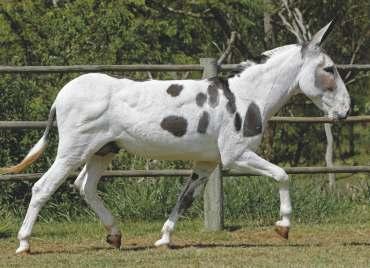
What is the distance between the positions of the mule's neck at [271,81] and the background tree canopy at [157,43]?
3333 millimetres

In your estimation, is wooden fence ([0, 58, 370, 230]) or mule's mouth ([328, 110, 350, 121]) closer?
mule's mouth ([328, 110, 350, 121])

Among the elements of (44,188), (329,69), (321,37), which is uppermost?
(321,37)

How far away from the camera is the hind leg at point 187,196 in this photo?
917 cm

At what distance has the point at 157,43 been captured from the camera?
17969mm

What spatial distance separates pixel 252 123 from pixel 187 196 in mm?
917

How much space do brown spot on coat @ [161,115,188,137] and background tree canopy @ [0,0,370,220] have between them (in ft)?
10.5

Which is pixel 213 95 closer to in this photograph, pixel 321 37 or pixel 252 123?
pixel 252 123

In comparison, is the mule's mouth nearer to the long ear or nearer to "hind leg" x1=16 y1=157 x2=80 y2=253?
the long ear

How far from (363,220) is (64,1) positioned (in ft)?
28.7

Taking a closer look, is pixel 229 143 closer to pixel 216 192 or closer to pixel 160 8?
pixel 216 192

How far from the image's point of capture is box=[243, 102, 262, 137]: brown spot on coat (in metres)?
8.96

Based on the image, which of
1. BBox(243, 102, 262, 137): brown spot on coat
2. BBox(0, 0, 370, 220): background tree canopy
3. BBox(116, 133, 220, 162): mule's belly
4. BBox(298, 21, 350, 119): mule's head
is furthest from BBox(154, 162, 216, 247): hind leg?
BBox(0, 0, 370, 220): background tree canopy

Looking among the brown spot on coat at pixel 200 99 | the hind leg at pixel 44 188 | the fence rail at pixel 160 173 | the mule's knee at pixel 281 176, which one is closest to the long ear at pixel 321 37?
the brown spot on coat at pixel 200 99

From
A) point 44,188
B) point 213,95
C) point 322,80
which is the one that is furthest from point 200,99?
point 44,188
